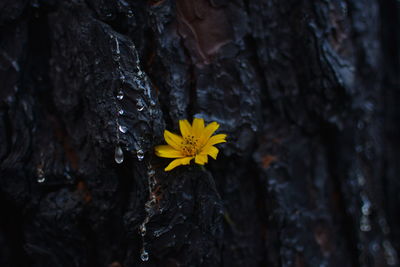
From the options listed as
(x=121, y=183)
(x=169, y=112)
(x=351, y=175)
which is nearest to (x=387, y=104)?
(x=351, y=175)

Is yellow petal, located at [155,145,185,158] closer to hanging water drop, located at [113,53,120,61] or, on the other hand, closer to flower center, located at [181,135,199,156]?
flower center, located at [181,135,199,156]

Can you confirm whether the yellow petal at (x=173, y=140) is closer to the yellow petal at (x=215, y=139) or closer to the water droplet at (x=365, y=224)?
the yellow petal at (x=215, y=139)

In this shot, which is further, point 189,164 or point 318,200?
point 318,200

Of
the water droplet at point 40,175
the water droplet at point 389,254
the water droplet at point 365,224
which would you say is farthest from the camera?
the water droplet at point 389,254

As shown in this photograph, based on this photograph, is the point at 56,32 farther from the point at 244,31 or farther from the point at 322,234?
the point at 322,234

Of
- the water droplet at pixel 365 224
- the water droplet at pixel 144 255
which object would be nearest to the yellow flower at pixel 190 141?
the water droplet at pixel 144 255

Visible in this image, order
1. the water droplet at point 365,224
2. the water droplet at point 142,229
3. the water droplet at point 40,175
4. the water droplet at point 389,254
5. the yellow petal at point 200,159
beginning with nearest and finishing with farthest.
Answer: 1. the yellow petal at point 200,159
2. the water droplet at point 142,229
3. the water droplet at point 40,175
4. the water droplet at point 365,224
5. the water droplet at point 389,254
